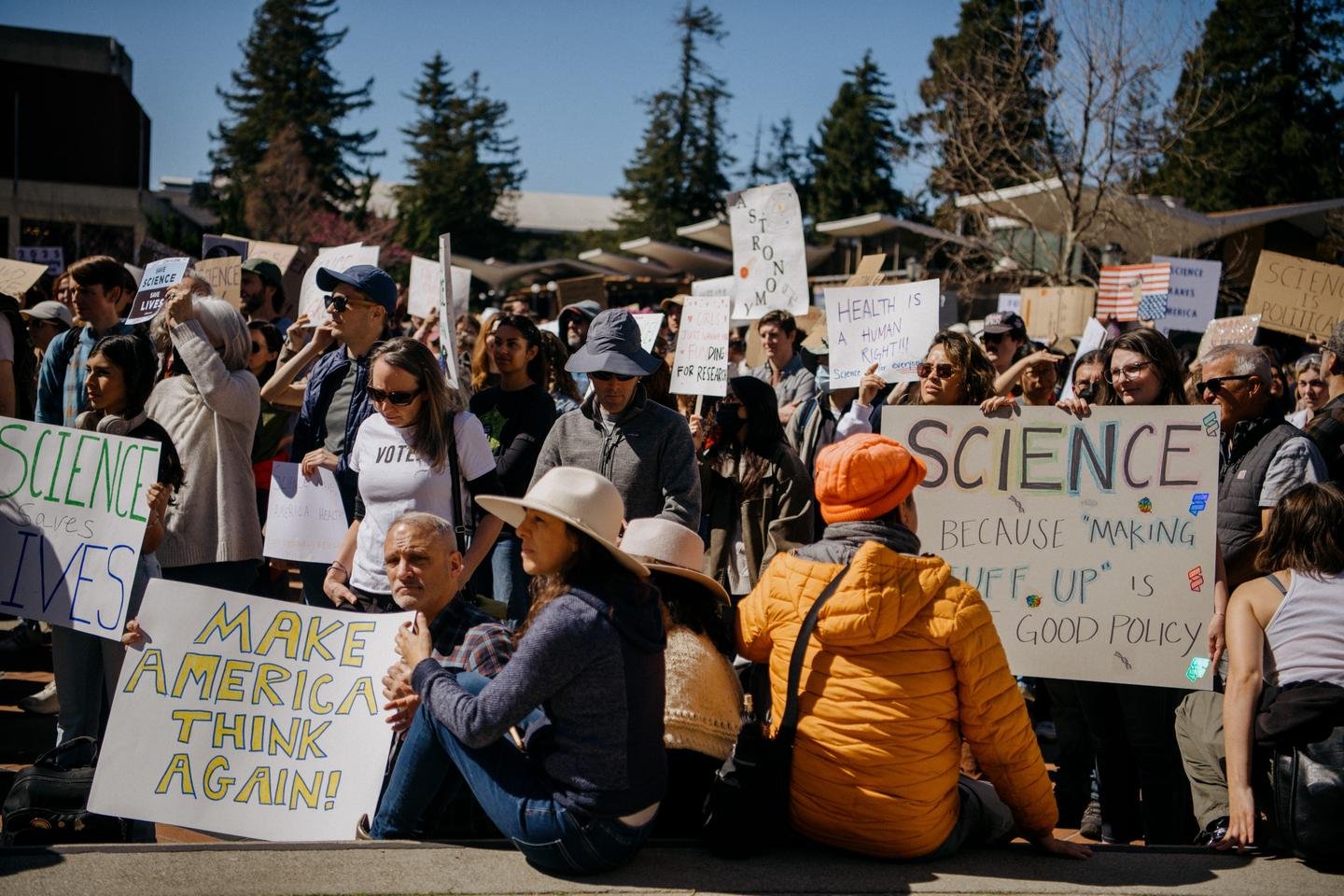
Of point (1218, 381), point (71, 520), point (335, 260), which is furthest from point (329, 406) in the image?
point (1218, 381)

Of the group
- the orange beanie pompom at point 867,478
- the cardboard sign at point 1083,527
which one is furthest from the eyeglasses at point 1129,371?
the orange beanie pompom at point 867,478

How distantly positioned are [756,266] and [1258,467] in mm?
3932

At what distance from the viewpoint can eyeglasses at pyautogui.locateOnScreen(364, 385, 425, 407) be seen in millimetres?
4398

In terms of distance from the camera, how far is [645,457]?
16.5 feet

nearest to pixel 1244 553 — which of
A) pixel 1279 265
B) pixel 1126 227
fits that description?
pixel 1279 265

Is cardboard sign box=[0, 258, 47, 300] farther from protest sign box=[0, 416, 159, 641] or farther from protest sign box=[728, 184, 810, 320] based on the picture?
protest sign box=[728, 184, 810, 320]

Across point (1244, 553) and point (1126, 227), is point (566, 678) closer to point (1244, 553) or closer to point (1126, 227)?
point (1244, 553)

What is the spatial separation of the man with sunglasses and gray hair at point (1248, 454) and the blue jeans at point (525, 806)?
245cm

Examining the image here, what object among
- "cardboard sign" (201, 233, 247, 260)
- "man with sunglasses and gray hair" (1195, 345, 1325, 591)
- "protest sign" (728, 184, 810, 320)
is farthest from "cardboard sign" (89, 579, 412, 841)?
"cardboard sign" (201, 233, 247, 260)

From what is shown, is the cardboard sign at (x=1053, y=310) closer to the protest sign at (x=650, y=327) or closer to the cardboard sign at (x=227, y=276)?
the protest sign at (x=650, y=327)

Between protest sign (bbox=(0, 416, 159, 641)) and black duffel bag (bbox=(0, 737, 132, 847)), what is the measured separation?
0.52 metres

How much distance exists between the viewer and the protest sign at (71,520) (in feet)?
14.4

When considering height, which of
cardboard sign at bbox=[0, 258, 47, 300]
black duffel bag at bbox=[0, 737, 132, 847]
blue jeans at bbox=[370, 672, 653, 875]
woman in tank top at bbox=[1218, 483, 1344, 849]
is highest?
cardboard sign at bbox=[0, 258, 47, 300]

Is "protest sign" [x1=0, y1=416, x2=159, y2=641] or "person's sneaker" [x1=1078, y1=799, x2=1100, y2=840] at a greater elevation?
"protest sign" [x1=0, y1=416, x2=159, y2=641]
